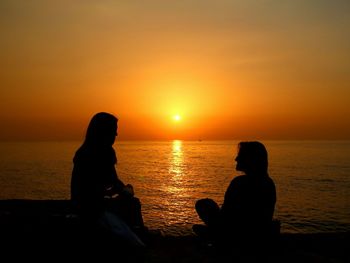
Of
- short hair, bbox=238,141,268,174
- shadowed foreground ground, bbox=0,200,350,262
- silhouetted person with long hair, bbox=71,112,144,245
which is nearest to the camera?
silhouetted person with long hair, bbox=71,112,144,245

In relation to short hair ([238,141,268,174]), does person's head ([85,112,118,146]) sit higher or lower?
higher

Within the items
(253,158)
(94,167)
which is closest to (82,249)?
(94,167)

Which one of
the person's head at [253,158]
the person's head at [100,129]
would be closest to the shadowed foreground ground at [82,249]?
the person's head at [100,129]

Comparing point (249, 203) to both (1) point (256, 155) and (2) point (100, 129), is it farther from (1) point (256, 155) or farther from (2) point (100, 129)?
(2) point (100, 129)

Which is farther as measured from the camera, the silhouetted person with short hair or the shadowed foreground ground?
the silhouetted person with short hair

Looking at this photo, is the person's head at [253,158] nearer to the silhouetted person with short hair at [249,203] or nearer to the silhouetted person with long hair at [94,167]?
the silhouetted person with short hair at [249,203]

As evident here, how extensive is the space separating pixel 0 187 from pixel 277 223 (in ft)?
125

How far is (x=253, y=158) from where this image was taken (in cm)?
603

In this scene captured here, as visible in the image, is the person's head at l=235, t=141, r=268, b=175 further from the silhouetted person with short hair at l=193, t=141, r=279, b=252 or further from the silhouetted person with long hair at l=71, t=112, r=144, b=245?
the silhouetted person with long hair at l=71, t=112, r=144, b=245

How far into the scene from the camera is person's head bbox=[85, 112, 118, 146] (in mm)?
5516

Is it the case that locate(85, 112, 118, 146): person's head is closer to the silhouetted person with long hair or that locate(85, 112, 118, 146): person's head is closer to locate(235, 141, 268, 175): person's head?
the silhouetted person with long hair

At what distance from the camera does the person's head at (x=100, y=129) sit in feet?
18.1

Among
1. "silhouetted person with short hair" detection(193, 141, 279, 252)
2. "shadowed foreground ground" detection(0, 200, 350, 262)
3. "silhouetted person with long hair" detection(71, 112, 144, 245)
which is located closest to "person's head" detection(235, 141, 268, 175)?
"silhouetted person with short hair" detection(193, 141, 279, 252)

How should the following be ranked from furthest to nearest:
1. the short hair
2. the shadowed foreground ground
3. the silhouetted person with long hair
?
the short hair → the shadowed foreground ground → the silhouetted person with long hair
